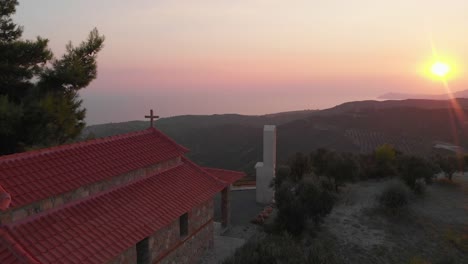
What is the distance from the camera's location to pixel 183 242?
1194cm

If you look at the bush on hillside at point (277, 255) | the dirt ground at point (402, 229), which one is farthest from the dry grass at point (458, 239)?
the bush on hillside at point (277, 255)

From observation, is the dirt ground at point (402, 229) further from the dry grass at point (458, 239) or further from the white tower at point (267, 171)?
the white tower at point (267, 171)

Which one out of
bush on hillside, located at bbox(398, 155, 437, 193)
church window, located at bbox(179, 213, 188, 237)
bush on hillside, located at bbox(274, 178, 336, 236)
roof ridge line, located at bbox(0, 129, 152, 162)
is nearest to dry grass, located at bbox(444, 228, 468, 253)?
bush on hillside, located at bbox(274, 178, 336, 236)

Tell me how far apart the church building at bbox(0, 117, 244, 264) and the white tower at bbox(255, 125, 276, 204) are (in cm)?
790

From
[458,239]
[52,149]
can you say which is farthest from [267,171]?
[52,149]

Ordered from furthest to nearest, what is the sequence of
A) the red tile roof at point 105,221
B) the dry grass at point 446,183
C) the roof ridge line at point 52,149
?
the dry grass at point 446,183 → the roof ridge line at point 52,149 → the red tile roof at point 105,221

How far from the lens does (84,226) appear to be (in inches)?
329

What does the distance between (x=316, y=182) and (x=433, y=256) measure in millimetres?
5728

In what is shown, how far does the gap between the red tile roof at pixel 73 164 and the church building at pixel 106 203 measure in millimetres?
22

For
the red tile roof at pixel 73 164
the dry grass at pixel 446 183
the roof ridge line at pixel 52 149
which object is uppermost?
the roof ridge line at pixel 52 149

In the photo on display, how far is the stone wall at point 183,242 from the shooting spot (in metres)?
10.1

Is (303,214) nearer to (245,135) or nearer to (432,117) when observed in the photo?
(245,135)

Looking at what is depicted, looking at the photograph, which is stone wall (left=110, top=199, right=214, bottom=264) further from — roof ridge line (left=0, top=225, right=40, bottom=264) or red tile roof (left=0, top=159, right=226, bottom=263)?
roof ridge line (left=0, top=225, right=40, bottom=264)

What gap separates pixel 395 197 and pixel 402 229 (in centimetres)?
215
